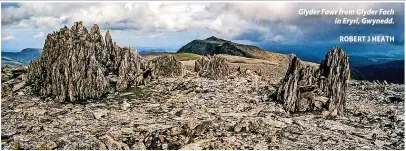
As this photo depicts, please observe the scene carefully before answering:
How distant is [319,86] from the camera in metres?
26.1

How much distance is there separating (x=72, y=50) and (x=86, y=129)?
27.4 ft

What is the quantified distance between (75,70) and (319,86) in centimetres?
1491

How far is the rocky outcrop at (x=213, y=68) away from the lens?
36500 mm

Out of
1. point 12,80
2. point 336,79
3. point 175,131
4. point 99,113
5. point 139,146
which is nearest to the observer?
point 139,146

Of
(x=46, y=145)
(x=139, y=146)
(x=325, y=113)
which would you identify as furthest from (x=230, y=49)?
(x=46, y=145)

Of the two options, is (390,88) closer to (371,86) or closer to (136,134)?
(371,86)

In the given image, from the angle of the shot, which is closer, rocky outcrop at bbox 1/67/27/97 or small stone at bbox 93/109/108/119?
small stone at bbox 93/109/108/119

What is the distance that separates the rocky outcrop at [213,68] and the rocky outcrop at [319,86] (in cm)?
1032

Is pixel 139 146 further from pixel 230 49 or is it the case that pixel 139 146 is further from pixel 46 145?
pixel 230 49

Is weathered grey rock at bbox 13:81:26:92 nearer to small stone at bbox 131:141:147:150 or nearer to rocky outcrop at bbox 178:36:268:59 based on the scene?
small stone at bbox 131:141:147:150

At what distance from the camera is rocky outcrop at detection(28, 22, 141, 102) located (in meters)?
26.9

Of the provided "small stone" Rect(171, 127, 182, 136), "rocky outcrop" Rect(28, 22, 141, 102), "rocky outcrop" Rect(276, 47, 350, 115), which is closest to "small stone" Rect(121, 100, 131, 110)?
"rocky outcrop" Rect(28, 22, 141, 102)

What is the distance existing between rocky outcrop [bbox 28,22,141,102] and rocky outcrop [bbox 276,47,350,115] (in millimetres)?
10984

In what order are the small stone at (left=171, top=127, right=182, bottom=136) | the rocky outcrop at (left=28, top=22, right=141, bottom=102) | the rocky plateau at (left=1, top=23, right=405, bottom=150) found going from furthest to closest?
the rocky outcrop at (left=28, top=22, right=141, bottom=102) < the small stone at (left=171, top=127, right=182, bottom=136) < the rocky plateau at (left=1, top=23, right=405, bottom=150)
